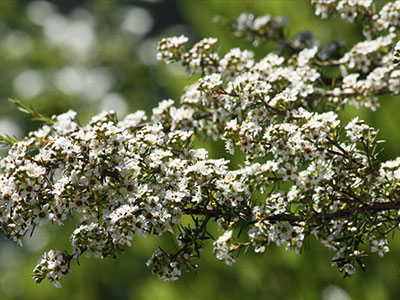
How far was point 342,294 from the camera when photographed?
1502 millimetres

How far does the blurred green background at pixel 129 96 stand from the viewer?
1650 mm

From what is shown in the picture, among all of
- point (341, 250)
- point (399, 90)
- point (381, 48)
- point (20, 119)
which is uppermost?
point (20, 119)

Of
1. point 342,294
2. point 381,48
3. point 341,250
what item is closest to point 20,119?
point 342,294

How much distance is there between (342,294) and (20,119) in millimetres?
1944

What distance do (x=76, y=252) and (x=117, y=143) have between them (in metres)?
0.16

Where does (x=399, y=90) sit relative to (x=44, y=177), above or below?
above

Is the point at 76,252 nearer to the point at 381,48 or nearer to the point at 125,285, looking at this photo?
the point at 381,48

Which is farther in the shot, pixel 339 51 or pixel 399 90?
pixel 339 51

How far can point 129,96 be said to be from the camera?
287 cm

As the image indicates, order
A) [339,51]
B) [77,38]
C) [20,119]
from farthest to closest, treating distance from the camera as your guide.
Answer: [77,38]
[20,119]
[339,51]

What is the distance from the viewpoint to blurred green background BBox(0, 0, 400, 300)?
165 centimetres

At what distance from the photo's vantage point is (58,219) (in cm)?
73

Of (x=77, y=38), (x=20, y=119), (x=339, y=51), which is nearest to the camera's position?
(x=339, y=51)

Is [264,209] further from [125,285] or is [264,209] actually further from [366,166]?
[125,285]
